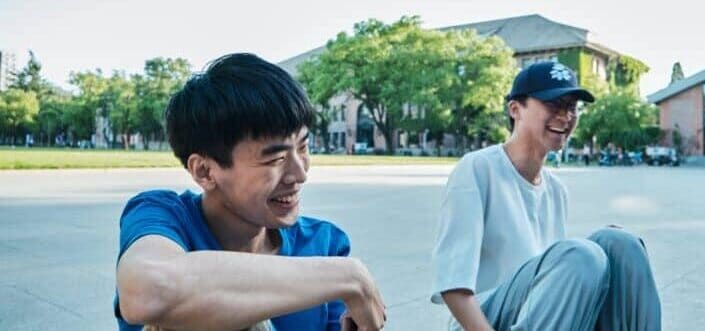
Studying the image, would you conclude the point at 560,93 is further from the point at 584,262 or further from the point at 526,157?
the point at 584,262

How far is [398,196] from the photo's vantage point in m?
12.0

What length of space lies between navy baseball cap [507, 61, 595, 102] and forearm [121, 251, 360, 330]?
1.35 meters

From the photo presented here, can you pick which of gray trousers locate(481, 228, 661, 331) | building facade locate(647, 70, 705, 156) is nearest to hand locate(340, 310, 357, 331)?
gray trousers locate(481, 228, 661, 331)

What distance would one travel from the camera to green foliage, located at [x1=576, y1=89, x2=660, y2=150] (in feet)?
148

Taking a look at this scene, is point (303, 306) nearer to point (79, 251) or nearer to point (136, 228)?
point (136, 228)

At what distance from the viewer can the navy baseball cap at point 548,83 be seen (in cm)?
219

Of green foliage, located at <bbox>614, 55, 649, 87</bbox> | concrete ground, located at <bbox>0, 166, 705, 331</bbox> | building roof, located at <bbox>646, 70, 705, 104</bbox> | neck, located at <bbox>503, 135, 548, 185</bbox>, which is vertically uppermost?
green foliage, located at <bbox>614, 55, 649, 87</bbox>

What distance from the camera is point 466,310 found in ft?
6.68

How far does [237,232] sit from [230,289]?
0.42 meters

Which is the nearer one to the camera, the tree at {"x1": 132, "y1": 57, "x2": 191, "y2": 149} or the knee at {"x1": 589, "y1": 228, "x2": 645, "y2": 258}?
the knee at {"x1": 589, "y1": 228, "x2": 645, "y2": 258}

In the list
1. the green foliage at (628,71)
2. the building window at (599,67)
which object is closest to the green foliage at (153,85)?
the building window at (599,67)

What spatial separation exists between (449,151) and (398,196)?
47036 millimetres

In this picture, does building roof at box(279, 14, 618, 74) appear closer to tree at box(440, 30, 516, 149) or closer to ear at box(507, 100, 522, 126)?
tree at box(440, 30, 516, 149)

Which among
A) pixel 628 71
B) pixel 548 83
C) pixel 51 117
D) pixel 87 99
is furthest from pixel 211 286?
pixel 51 117
